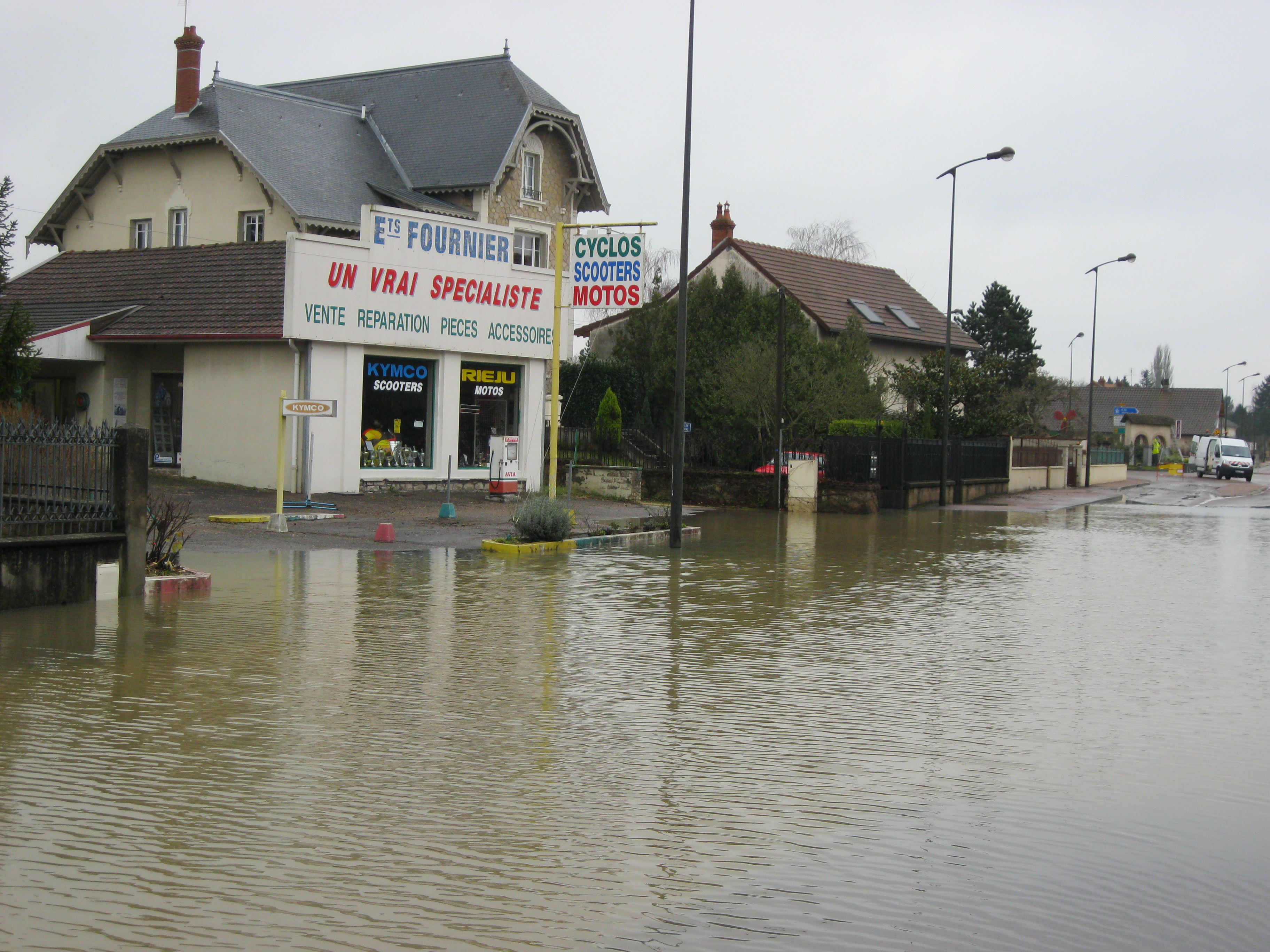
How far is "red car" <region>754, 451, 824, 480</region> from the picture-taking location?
3538 cm

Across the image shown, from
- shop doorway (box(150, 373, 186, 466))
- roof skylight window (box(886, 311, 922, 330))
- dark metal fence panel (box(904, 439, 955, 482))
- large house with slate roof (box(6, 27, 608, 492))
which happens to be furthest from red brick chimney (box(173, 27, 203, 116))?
roof skylight window (box(886, 311, 922, 330))

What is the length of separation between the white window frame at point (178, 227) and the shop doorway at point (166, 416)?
1038cm

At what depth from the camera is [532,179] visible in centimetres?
4100

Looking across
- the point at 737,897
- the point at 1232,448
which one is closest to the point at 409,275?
the point at 737,897

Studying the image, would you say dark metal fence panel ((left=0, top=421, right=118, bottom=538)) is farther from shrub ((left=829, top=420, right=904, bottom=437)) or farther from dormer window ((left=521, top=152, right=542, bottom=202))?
dormer window ((left=521, top=152, right=542, bottom=202))

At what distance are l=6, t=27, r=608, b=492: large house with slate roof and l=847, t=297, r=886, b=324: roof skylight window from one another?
704 inches

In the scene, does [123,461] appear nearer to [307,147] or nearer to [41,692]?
[41,692]

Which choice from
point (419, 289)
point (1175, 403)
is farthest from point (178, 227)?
point (1175, 403)

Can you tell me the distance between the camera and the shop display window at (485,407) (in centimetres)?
3025

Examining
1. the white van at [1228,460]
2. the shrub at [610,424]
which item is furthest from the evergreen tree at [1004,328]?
the shrub at [610,424]

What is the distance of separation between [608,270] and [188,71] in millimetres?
21324

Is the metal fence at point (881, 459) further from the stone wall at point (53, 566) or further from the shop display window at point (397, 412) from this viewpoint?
the stone wall at point (53, 566)

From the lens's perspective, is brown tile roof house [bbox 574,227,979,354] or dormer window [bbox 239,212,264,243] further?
brown tile roof house [bbox 574,227,979,354]

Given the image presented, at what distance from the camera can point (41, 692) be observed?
8820 millimetres
